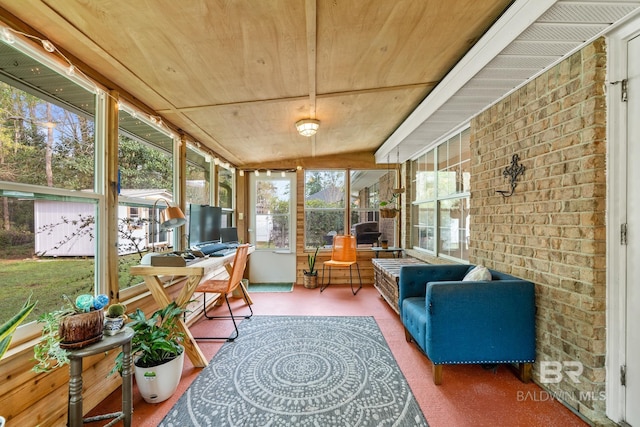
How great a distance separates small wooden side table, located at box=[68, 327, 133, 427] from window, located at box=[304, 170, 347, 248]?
3.69 metres

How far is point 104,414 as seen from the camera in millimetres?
1687

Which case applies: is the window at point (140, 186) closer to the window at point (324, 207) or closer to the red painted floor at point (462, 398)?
the red painted floor at point (462, 398)

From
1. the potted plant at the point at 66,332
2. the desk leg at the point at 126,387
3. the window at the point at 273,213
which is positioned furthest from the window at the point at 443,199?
the potted plant at the point at 66,332

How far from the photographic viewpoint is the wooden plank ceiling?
1363 mm

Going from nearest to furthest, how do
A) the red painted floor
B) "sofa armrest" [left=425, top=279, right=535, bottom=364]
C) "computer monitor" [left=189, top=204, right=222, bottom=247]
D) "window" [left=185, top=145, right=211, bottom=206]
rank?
1. the red painted floor
2. "sofa armrest" [left=425, top=279, right=535, bottom=364]
3. "computer monitor" [left=189, top=204, right=222, bottom=247]
4. "window" [left=185, top=145, right=211, bottom=206]

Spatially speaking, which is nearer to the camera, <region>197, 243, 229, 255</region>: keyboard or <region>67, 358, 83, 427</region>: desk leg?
<region>67, 358, 83, 427</region>: desk leg

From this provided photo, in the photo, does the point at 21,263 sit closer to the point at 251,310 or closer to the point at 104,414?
the point at 104,414

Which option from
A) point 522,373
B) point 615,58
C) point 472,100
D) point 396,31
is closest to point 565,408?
point 522,373

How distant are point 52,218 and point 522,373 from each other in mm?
3436

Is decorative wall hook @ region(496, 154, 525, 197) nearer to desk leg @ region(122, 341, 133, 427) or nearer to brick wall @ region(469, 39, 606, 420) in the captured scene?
brick wall @ region(469, 39, 606, 420)

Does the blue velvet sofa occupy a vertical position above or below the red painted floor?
above

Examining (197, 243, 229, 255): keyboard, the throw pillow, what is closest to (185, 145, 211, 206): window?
(197, 243, 229, 255): keyboard

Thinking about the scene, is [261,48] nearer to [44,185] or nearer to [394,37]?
[394,37]

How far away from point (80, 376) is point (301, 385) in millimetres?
1335
